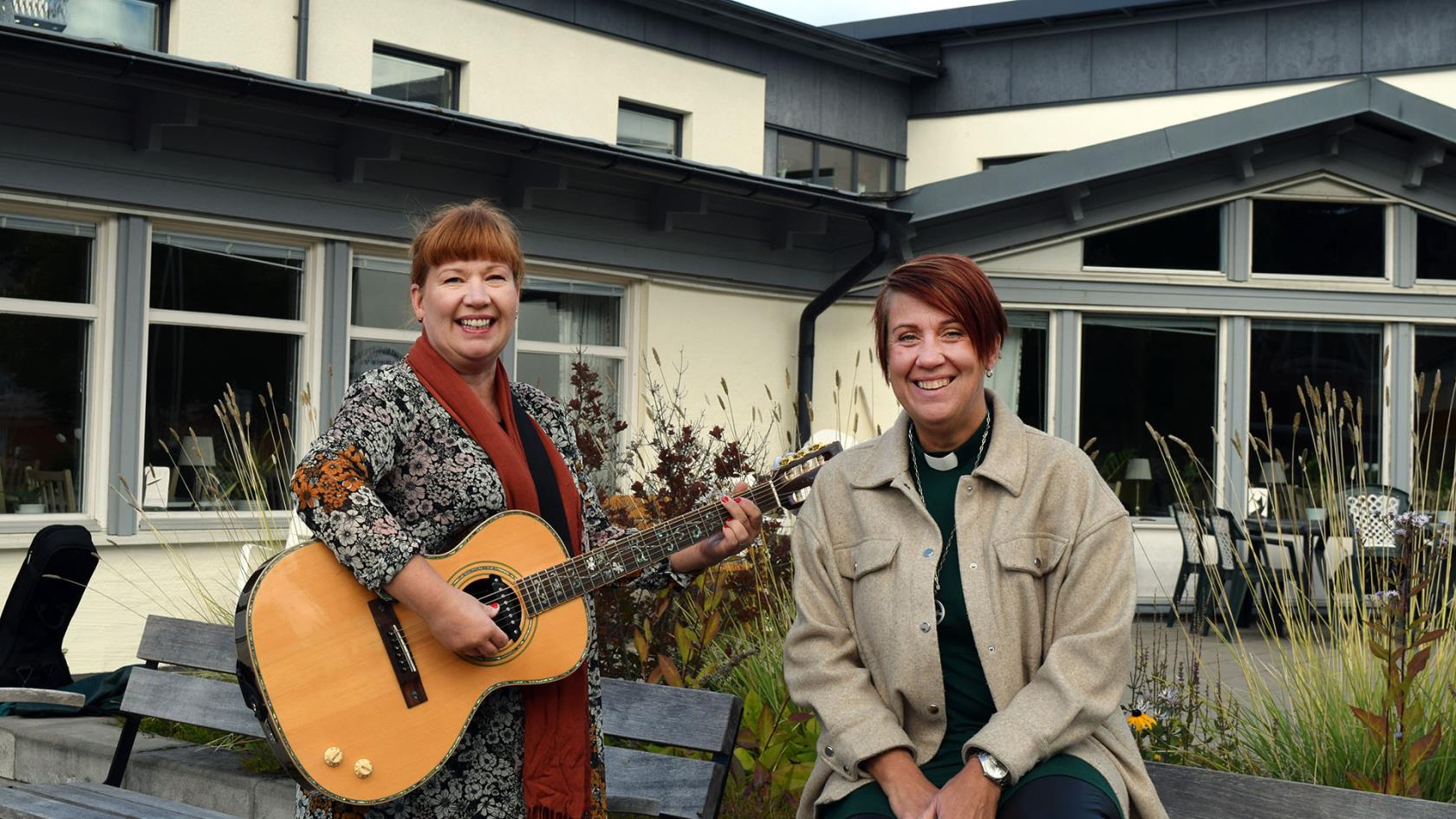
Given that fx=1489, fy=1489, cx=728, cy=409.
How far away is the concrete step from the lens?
205 inches

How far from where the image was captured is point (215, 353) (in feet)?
29.8

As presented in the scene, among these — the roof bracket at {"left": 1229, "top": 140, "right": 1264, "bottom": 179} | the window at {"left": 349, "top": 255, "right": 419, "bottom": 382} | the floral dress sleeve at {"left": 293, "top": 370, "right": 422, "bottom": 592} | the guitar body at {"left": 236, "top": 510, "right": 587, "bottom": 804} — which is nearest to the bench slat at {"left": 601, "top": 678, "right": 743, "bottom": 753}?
the guitar body at {"left": 236, "top": 510, "right": 587, "bottom": 804}

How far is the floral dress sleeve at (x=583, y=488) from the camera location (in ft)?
10.9

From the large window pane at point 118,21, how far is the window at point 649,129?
4.81m

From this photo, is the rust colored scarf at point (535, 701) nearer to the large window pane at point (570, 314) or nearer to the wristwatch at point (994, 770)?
the wristwatch at point (994, 770)

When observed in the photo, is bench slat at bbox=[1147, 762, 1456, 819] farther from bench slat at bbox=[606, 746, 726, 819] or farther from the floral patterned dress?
the floral patterned dress

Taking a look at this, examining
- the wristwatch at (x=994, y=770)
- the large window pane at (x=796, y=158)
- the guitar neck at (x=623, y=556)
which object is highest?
the large window pane at (x=796, y=158)

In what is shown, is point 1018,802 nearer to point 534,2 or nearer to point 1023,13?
point 534,2

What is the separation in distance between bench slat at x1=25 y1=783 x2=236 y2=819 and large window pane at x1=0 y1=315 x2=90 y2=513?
464 centimetres

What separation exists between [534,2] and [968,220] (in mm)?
4649

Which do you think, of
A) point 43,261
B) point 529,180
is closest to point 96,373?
point 43,261

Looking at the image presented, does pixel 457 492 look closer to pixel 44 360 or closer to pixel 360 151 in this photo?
pixel 44 360

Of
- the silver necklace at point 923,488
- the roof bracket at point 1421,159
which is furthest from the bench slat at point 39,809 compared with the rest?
the roof bracket at point 1421,159

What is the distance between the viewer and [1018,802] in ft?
8.56
